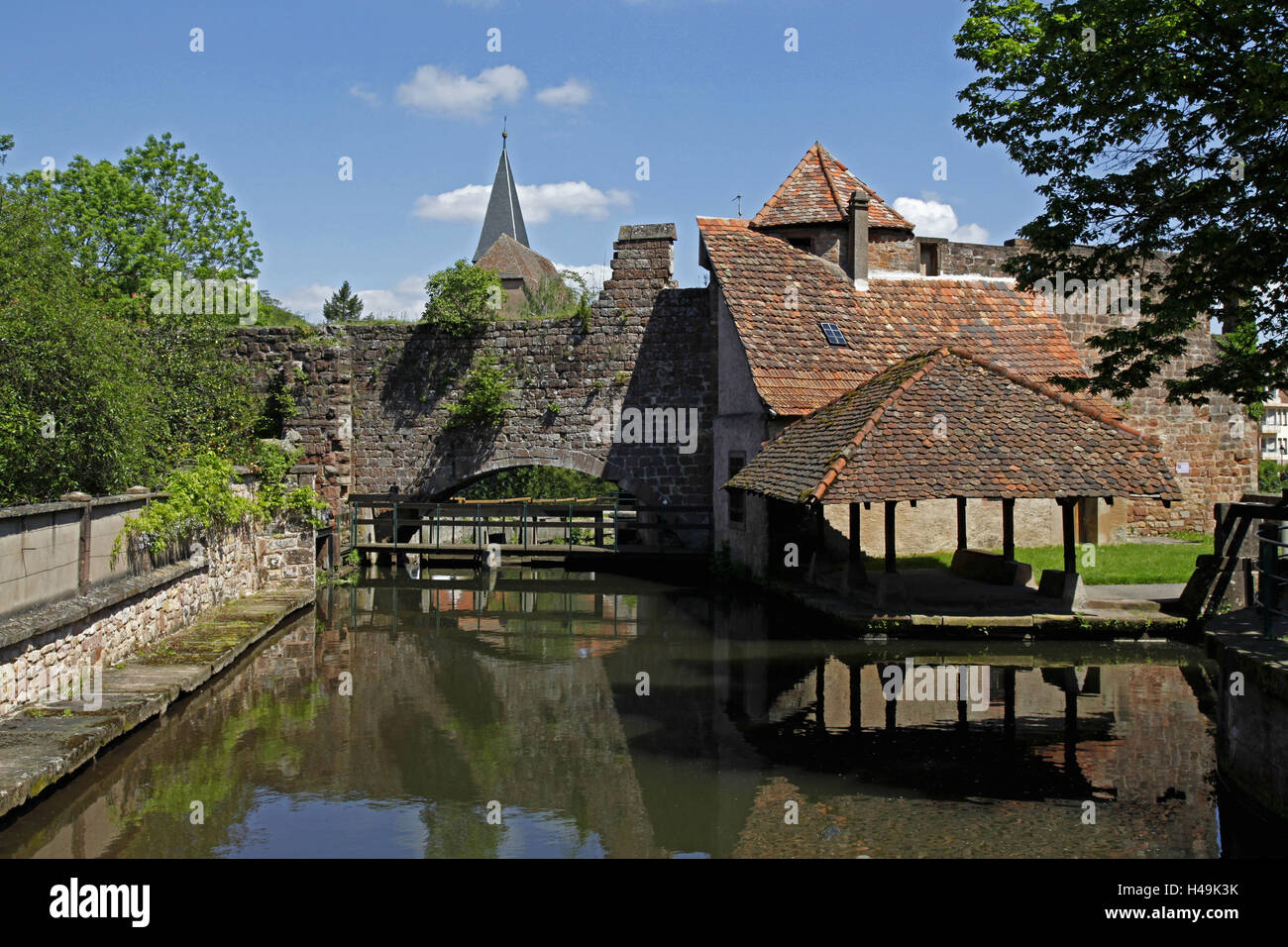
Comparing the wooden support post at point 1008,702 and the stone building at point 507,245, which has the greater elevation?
the stone building at point 507,245

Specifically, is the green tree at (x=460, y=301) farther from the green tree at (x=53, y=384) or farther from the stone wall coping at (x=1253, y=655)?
the stone wall coping at (x=1253, y=655)

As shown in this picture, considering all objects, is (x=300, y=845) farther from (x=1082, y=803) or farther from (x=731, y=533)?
(x=731, y=533)

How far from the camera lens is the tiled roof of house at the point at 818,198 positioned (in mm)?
22438

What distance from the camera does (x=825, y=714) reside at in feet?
32.2

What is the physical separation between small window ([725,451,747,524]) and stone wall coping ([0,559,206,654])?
10.7 metres

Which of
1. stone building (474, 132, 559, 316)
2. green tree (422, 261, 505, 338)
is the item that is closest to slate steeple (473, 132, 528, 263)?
stone building (474, 132, 559, 316)

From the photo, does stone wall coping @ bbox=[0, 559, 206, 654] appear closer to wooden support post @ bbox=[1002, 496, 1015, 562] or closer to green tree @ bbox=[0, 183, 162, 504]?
green tree @ bbox=[0, 183, 162, 504]

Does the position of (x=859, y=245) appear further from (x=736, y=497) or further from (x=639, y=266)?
(x=736, y=497)

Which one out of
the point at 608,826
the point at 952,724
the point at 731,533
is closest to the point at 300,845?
the point at 608,826

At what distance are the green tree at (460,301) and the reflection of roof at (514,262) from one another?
939 inches

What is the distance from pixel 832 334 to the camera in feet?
65.9

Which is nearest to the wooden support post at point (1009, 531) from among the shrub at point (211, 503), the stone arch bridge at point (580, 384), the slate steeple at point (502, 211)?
the stone arch bridge at point (580, 384)

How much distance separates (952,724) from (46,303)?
10.9 metres

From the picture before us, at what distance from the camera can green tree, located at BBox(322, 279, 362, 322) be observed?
218 feet
